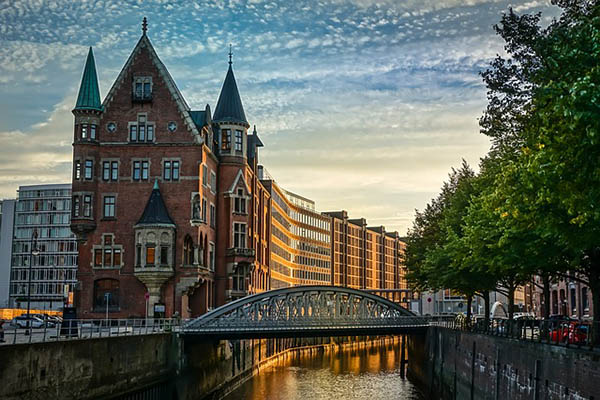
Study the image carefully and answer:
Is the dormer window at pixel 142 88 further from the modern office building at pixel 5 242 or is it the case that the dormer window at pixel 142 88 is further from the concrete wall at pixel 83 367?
the modern office building at pixel 5 242

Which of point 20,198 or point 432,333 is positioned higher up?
point 20,198

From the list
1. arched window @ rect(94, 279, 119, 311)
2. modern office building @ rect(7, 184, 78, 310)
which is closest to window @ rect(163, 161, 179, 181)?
arched window @ rect(94, 279, 119, 311)

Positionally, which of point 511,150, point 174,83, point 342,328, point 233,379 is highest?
point 174,83

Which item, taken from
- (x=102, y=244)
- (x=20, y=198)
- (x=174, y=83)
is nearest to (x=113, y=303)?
(x=102, y=244)

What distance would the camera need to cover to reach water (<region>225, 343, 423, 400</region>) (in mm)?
54625

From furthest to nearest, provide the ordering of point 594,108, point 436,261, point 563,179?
point 436,261 < point 563,179 < point 594,108

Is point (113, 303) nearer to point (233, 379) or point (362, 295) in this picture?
point (233, 379)

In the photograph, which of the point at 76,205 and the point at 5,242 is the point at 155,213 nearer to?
the point at 76,205

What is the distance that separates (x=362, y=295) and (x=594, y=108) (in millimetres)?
44657

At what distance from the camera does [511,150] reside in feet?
119

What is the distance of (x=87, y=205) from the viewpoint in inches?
2479

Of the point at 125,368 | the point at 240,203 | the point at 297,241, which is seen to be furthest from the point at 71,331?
the point at 297,241

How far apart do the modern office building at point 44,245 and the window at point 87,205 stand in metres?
94.7

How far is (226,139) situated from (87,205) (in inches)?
513
